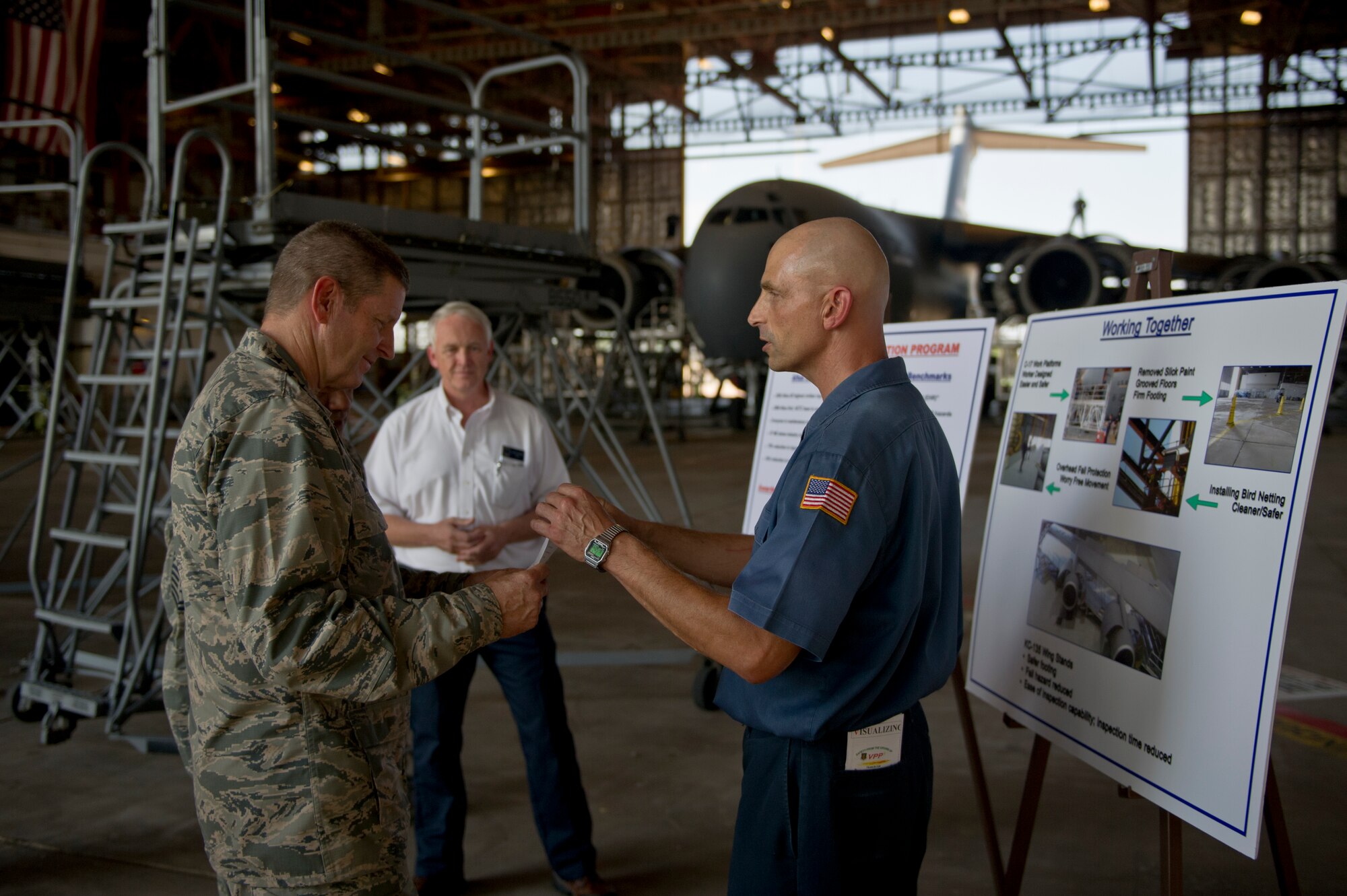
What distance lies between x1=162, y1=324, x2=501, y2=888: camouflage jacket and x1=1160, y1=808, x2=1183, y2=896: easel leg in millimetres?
1499

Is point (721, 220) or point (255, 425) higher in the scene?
point (721, 220)

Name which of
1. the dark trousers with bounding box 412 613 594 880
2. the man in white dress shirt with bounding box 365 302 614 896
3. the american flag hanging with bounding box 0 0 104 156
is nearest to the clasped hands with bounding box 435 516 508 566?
the man in white dress shirt with bounding box 365 302 614 896

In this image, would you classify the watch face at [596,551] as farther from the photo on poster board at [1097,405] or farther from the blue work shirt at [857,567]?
the photo on poster board at [1097,405]

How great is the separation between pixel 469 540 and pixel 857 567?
1754 mm

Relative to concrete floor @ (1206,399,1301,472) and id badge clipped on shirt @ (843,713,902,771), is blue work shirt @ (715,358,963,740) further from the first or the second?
concrete floor @ (1206,399,1301,472)

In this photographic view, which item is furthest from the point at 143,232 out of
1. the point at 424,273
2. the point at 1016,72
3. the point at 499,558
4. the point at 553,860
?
the point at 1016,72

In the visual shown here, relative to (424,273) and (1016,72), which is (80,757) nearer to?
(424,273)

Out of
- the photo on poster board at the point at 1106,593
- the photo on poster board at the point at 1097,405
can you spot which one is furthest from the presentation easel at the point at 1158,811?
the photo on poster board at the point at 1106,593

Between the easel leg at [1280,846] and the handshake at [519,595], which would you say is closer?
the handshake at [519,595]

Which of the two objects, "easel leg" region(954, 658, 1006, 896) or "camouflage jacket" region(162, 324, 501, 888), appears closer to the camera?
"camouflage jacket" region(162, 324, 501, 888)

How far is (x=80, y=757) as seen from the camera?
4.21 metres

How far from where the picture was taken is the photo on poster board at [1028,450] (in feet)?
8.79

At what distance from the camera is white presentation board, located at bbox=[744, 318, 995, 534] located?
3.21 metres

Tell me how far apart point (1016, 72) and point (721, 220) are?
16.6 meters
